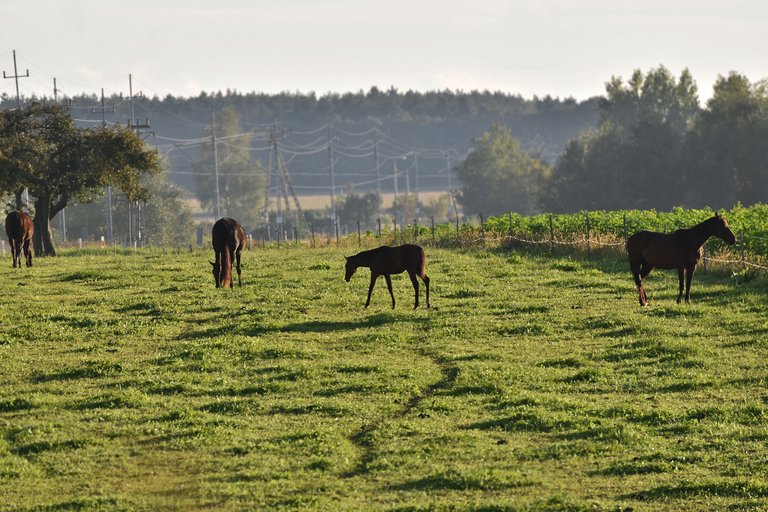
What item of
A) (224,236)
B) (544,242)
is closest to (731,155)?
(544,242)

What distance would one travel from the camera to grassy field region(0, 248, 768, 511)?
1617 centimetres

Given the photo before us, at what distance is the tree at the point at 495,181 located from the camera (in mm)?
174500

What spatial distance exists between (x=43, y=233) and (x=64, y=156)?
14.4ft

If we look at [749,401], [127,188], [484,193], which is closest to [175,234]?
[484,193]

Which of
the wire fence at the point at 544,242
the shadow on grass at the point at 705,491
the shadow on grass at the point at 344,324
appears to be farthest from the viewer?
the wire fence at the point at 544,242

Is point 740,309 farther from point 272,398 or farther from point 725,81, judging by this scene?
point 725,81

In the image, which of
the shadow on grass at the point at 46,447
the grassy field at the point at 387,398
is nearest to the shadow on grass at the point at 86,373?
the grassy field at the point at 387,398

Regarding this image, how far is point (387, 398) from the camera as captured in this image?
2191 cm

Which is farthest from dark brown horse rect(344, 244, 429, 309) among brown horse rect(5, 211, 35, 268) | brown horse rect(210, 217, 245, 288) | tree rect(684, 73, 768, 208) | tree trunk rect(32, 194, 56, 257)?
tree rect(684, 73, 768, 208)

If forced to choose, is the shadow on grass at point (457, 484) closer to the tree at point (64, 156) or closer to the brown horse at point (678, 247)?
the brown horse at point (678, 247)

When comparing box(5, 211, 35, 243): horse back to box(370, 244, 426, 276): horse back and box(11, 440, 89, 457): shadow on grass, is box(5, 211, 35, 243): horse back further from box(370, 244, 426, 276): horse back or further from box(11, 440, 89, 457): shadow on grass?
box(11, 440, 89, 457): shadow on grass

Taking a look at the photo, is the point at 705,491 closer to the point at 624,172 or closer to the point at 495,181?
the point at 624,172

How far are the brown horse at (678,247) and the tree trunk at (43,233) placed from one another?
4072 cm

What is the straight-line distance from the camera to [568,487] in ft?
52.6
